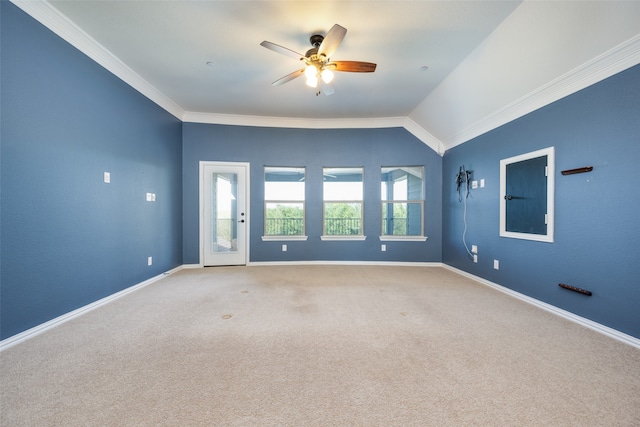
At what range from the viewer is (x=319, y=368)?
1.71 metres

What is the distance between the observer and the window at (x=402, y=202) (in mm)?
5137

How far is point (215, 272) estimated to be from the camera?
4.42 metres

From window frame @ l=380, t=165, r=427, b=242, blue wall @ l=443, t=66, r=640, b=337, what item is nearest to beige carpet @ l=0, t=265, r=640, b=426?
blue wall @ l=443, t=66, r=640, b=337

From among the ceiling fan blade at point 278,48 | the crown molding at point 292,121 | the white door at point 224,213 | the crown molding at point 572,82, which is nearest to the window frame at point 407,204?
the crown molding at point 292,121

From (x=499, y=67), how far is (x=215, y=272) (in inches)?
201

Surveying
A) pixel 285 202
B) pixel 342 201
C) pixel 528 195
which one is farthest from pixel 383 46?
pixel 285 202

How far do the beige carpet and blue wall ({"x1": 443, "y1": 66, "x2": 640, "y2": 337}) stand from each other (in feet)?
1.21

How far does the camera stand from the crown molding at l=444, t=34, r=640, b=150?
2.08m

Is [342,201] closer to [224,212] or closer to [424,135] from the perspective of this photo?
[424,135]

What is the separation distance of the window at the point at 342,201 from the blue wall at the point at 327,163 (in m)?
0.15

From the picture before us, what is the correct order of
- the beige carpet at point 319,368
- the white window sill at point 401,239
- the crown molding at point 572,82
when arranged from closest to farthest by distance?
the beige carpet at point 319,368 < the crown molding at point 572,82 < the white window sill at point 401,239

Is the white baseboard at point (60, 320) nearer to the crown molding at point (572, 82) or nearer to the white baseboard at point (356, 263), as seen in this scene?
the white baseboard at point (356, 263)

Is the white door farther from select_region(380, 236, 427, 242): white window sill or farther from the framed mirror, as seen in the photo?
the framed mirror

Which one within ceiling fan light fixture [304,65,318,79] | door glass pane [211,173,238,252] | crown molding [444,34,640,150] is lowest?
door glass pane [211,173,238,252]
